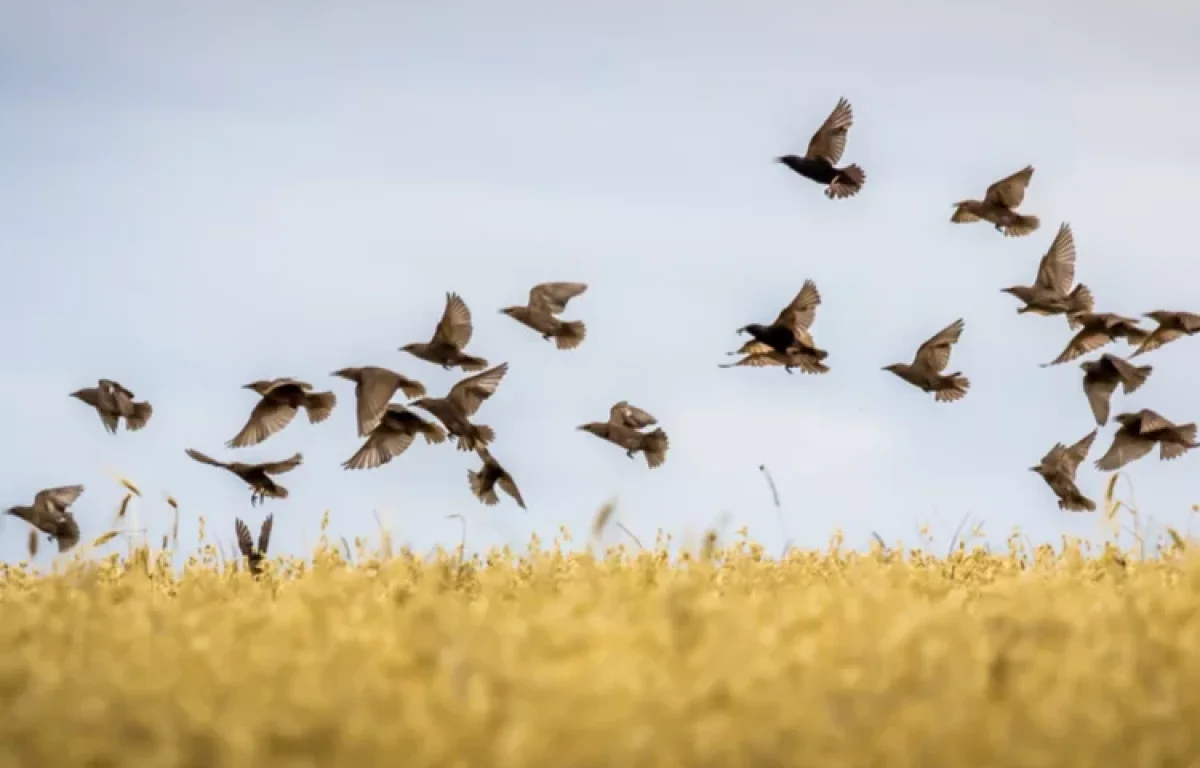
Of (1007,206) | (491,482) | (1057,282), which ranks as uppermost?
(1007,206)

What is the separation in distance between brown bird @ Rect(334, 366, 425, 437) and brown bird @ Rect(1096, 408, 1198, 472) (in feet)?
15.7

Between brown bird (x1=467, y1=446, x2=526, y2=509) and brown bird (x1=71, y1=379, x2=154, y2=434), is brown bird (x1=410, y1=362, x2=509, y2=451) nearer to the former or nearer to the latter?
brown bird (x1=467, y1=446, x2=526, y2=509)

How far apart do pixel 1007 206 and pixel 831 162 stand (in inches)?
62.6

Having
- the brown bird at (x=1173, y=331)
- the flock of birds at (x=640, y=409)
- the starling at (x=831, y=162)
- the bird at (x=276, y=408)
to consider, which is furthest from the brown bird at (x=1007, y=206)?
the bird at (x=276, y=408)

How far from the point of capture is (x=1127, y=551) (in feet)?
30.5

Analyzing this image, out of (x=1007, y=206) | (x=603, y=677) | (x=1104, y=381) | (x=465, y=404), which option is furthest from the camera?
(x=1007, y=206)

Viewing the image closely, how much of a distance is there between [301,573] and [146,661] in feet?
13.5

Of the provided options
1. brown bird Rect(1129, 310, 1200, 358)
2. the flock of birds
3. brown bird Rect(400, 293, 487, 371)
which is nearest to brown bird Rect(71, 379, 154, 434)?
the flock of birds

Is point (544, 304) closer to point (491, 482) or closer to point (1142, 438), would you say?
point (491, 482)

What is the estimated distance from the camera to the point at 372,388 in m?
10.1

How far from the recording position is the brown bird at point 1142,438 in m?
10.6

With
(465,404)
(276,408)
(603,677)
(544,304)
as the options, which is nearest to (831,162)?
(544,304)

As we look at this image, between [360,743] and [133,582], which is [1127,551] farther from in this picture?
[360,743]

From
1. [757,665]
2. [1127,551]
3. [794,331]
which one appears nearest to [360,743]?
[757,665]
